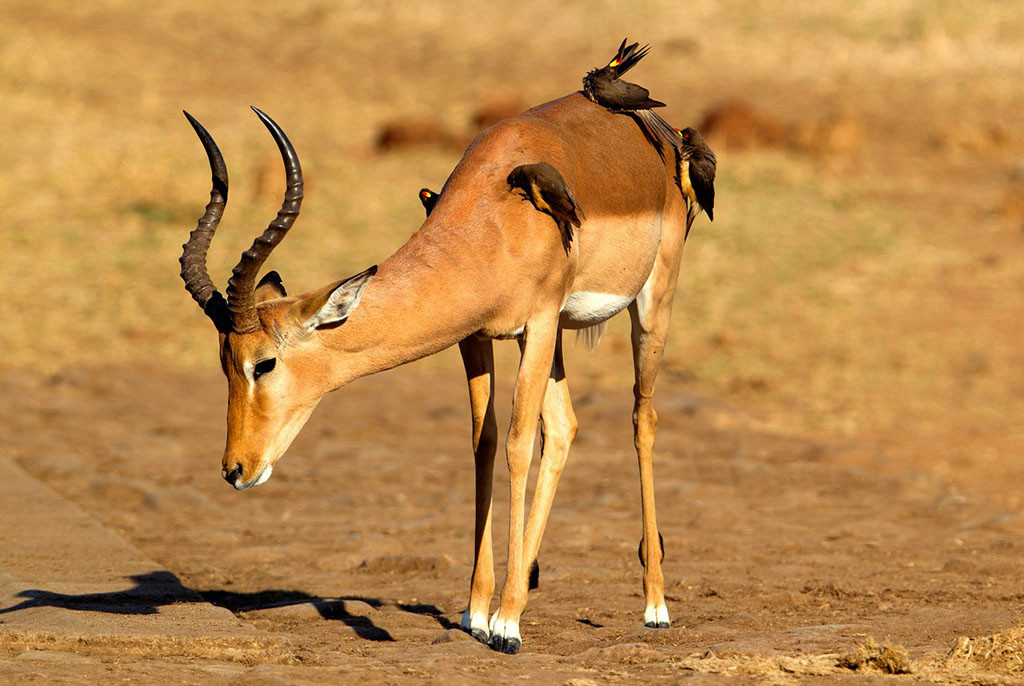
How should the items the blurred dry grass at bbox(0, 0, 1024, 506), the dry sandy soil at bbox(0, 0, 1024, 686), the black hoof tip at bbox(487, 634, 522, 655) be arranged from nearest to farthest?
1. the black hoof tip at bbox(487, 634, 522, 655)
2. the dry sandy soil at bbox(0, 0, 1024, 686)
3. the blurred dry grass at bbox(0, 0, 1024, 506)

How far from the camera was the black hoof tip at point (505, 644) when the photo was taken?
17.3ft

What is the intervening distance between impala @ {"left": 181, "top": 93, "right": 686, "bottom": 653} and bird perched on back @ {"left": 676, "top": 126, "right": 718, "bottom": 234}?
0.08 meters

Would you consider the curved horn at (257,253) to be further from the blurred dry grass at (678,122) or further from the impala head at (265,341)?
the blurred dry grass at (678,122)

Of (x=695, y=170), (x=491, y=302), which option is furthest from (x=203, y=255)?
(x=695, y=170)

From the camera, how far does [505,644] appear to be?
528 centimetres

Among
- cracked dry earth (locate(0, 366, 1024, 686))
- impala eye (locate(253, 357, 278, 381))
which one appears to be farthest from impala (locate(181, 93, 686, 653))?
cracked dry earth (locate(0, 366, 1024, 686))

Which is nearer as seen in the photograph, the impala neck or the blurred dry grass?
the impala neck

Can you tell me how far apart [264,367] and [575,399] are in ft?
20.7

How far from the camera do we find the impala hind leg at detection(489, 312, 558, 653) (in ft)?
17.5

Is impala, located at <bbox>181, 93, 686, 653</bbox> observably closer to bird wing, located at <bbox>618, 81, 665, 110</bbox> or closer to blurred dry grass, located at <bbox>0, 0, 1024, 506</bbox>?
bird wing, located at <bbox>618, 81, 665, 110</bbox>

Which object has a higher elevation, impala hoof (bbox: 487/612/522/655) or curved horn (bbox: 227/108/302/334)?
curved horn (bbox: 227/108/302/334)

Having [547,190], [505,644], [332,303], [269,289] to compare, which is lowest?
[505,644]

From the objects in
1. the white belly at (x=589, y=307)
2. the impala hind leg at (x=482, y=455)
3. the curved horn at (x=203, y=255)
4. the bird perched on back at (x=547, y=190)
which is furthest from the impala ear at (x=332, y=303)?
the white belly at (x=589, y=307)

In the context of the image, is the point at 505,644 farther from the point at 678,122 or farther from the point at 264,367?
the point at 678,122
